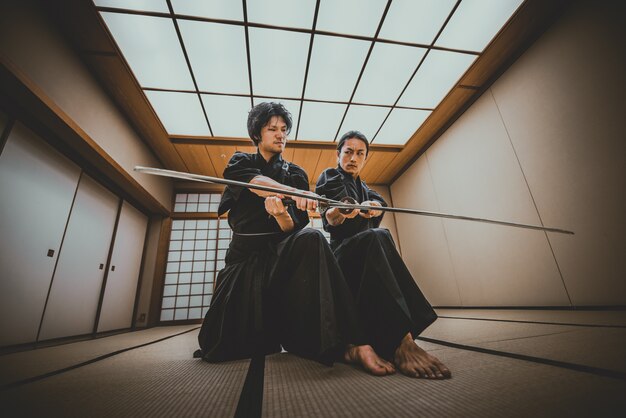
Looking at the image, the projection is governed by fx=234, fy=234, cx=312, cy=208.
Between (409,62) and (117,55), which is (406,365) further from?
(117,55)

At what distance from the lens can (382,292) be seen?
3.48 ft

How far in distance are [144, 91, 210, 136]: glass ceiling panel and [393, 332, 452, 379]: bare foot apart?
3.73 metres

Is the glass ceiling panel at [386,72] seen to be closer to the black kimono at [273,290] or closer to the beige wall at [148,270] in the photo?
the black kimono at [273,290]

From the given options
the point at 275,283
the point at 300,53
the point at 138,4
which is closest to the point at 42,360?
the point at 275,283

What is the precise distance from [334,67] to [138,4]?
6.95ft

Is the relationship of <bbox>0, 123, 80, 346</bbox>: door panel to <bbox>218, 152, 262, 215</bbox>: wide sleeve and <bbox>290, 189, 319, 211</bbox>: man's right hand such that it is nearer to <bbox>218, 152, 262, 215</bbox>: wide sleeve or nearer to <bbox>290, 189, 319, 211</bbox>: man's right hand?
<bbox>218, 152, 262, 215</bbox>: wide sleeve

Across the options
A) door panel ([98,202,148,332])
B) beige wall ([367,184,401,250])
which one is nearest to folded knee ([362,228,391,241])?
door panel ([98,202,148,332])

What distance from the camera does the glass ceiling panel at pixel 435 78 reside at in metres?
3.04

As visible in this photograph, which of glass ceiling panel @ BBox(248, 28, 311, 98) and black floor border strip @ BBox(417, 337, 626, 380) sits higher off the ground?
glass ceiling panel @ BBox(248, 28, 311, 98)

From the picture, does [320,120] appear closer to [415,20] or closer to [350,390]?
[415,20]

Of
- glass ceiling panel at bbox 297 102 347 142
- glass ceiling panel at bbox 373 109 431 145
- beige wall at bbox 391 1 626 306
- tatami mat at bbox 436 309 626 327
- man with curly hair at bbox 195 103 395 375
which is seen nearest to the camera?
man with curly hair at bbox 195 103 395 375

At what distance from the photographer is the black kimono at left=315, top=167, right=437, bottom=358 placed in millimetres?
1008

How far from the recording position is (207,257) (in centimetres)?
529

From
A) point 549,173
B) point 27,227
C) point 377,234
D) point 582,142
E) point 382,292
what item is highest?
point 582,142
